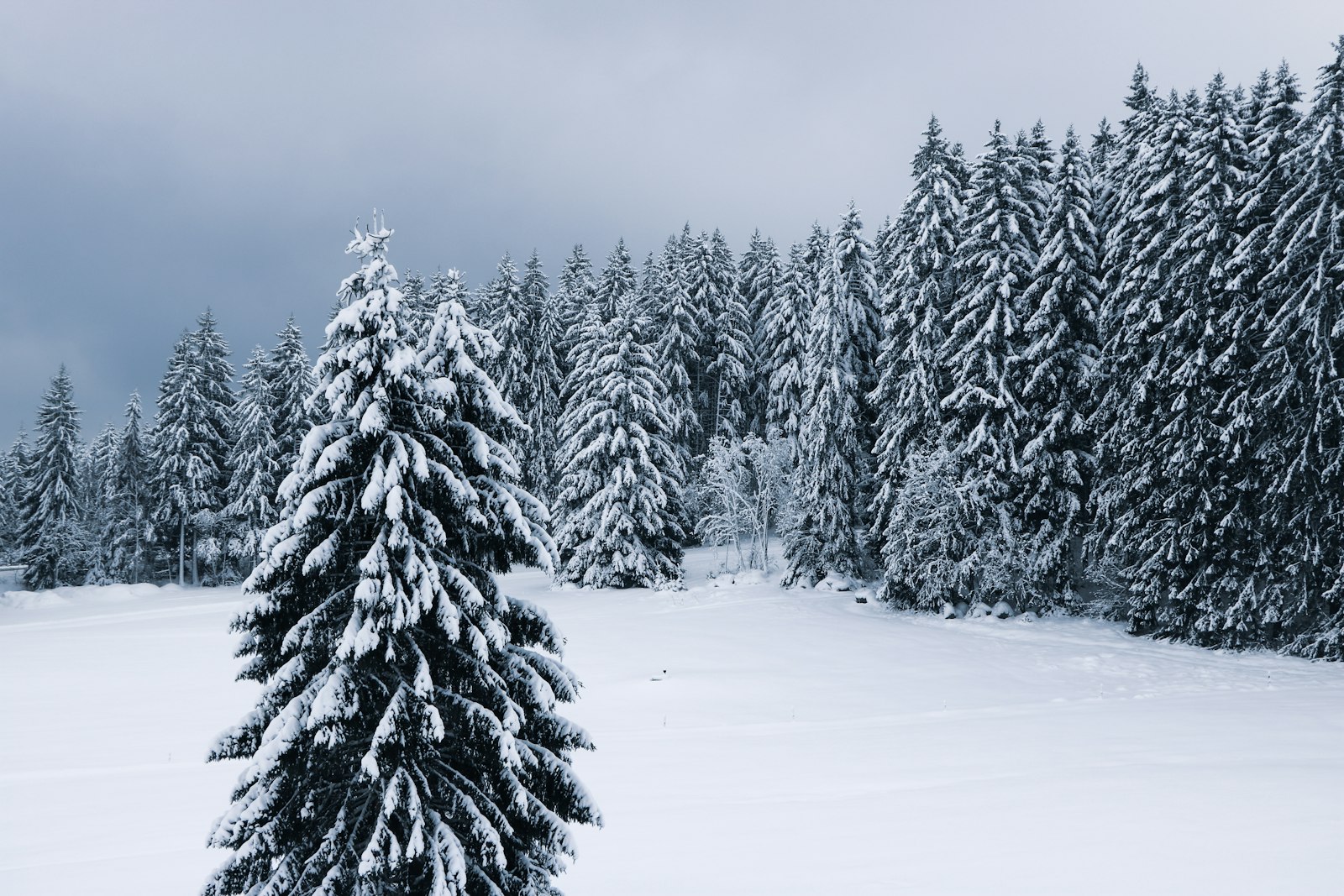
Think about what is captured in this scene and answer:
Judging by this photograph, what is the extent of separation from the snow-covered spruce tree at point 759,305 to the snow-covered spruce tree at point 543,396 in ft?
40.8

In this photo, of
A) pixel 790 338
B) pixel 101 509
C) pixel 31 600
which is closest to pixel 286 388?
pixel 31 600

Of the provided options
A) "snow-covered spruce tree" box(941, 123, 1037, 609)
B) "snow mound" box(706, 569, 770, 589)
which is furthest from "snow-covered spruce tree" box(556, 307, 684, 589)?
"snow-covered spruce tree" box(941, 123, 1037, 609)

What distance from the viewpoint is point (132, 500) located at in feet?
180

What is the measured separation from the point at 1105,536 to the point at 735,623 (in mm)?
13109

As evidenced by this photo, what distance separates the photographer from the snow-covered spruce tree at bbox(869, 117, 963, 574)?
33.0 meters

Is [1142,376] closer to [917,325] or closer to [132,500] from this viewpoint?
[917,325]

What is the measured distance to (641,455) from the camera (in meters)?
38.4

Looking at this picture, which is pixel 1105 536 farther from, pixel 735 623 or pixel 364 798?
pixel 364 798

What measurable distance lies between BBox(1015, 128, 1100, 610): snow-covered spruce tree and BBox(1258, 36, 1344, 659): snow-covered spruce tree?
6.32 metres

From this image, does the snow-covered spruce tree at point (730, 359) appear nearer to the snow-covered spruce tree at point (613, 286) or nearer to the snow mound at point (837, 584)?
the snow-covered spruce tree at point (613, 286)

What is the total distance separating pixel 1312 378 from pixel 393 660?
89.6ft

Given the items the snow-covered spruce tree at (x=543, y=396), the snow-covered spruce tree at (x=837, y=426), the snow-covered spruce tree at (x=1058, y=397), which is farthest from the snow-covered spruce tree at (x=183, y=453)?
the snow-covered spruce tree at (x=1058, y=397)

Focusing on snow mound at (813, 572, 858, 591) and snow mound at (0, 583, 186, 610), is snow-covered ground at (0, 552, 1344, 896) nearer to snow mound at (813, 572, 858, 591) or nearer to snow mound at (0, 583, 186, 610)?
snow mound at (813, 572, 858, 591)

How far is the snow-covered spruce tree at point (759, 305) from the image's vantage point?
185 ft
